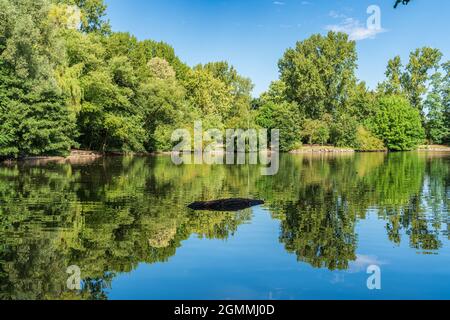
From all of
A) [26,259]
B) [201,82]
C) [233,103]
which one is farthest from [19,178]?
[233,103]

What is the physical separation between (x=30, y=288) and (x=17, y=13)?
33410mm

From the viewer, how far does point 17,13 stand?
3697 centimetres

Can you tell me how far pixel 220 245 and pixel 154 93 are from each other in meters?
53.9

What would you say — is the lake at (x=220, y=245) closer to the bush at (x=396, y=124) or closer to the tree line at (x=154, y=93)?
the tree line at (x=154, y=93)

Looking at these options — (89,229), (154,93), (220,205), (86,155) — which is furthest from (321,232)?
(154,93)

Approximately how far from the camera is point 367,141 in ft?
317

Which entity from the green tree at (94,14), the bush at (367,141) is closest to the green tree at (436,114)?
the bush at (367,141)

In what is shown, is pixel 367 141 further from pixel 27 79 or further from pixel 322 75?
pixel 27 79

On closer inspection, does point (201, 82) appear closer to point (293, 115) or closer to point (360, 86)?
point (293, 115)

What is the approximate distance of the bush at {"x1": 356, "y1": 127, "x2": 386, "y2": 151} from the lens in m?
95.6

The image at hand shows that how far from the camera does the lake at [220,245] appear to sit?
924 centimetres

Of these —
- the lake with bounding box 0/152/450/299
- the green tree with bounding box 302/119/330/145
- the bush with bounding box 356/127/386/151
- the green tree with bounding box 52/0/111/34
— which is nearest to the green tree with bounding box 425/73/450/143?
the bush with bounding box 356/127/386/151

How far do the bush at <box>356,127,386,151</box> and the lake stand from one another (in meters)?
74.0

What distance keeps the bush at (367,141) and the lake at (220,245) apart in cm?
7396
